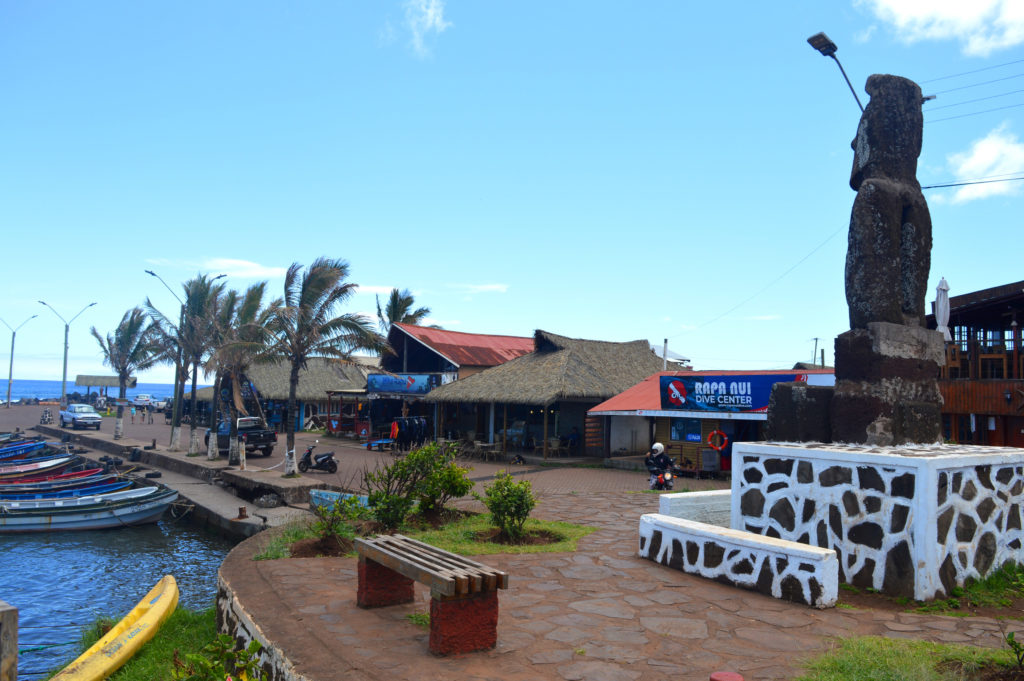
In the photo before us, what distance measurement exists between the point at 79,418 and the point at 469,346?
75.6 feet

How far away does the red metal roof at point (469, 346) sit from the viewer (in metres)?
32.1

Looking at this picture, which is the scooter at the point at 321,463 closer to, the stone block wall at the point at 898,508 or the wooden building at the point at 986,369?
the stone block wall at the point at 898,508

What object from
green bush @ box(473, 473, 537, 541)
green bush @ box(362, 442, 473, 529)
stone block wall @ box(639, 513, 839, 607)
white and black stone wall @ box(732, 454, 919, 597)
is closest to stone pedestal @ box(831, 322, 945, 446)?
white and black stone wall @ box(732, 454, 919, 597)

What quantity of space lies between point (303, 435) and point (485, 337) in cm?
1087

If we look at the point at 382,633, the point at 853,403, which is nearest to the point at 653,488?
the point at 853,403

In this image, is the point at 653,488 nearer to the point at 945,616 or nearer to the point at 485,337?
the point at 945,616

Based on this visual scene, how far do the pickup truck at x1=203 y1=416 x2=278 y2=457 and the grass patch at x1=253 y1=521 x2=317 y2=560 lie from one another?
17357mm

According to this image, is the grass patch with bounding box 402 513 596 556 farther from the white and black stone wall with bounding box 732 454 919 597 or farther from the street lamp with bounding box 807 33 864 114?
the street lamp with bounding box 807 33 864 114

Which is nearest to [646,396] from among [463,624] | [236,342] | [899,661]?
[236,342]

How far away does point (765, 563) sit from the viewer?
6785 millimetres

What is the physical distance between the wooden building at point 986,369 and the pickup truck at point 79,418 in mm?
40870

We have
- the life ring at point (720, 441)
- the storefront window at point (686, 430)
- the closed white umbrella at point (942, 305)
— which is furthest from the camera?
the storefront window at point (686, 430)

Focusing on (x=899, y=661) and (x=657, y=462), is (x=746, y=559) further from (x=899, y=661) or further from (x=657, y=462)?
(x=657, y=462)

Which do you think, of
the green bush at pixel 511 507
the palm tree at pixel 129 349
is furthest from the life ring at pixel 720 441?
the palm tree at pixel 129 349
